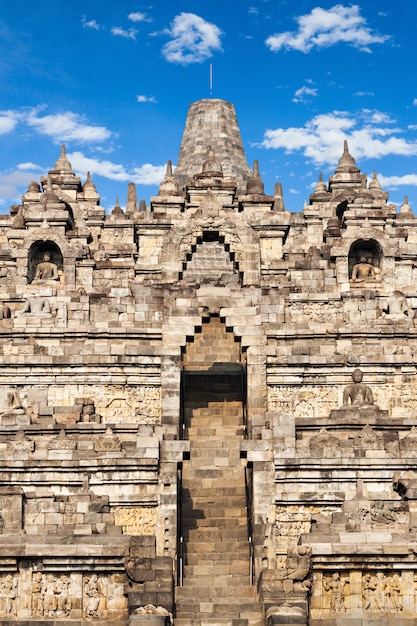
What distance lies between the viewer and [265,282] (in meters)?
44.5

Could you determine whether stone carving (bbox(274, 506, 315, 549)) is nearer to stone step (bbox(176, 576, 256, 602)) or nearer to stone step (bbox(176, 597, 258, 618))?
stone step (bbox(176, 576, 256, 602))

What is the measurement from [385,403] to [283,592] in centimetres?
1164

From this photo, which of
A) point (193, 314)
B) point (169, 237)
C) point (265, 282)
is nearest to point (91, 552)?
point (193, 314)

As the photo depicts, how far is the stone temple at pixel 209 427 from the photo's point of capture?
2698cm

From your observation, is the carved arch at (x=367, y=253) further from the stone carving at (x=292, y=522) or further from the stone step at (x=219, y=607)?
the stone step at (x=219, y=607)

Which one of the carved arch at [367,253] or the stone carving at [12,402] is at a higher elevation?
the carved arch at [367,253]

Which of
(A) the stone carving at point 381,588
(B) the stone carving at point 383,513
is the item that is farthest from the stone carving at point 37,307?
(A) the stone carving at point 381,588

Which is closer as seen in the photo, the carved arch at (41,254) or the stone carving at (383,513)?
the stone carving at (383,513)

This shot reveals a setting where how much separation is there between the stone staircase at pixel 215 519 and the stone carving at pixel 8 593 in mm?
3566

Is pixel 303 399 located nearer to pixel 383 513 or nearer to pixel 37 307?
pixel 383 513

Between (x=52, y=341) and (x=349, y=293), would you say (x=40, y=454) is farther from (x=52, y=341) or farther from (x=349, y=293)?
(x=349, y=293)

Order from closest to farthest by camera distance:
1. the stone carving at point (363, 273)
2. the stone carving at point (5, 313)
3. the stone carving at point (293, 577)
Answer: the stone carving at point (293, 577) < the stone carving at point (5, 313) < the stone carving at point (363, 273)

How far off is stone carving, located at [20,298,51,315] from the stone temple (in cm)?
5

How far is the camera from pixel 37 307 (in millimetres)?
40094
